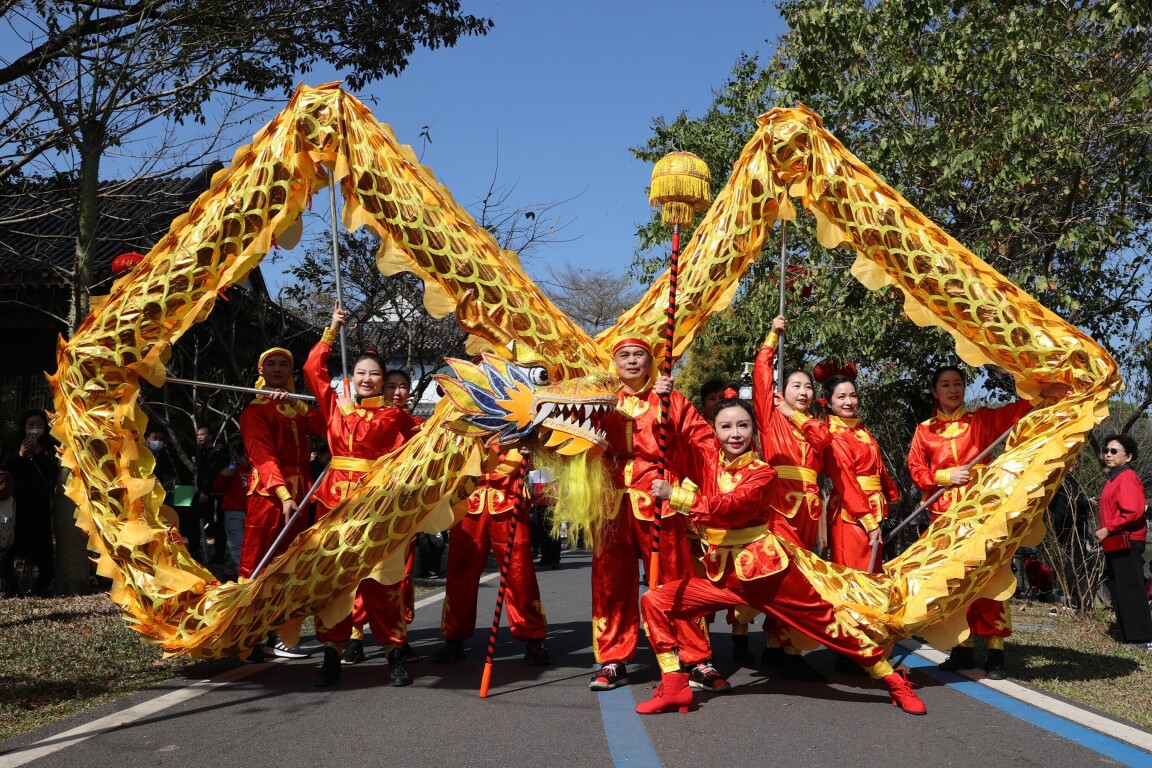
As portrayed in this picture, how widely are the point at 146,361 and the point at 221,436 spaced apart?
705 cm

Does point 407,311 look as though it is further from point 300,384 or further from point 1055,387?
point 1055,387

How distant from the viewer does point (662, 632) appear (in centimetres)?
512

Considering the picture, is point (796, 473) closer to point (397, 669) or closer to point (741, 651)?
point (741, 651)

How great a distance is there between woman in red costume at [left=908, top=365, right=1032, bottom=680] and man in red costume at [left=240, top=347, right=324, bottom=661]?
3.74 metres

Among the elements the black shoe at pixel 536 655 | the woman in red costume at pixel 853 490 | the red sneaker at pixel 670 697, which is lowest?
the red sneaker at pixel 670 697

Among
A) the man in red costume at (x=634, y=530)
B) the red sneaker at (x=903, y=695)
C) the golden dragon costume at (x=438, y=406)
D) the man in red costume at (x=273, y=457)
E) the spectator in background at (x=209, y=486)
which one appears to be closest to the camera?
the red sneaker at (x=903, y=695)

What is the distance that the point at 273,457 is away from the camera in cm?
632

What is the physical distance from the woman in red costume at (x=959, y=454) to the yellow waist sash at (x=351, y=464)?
3.25 meters

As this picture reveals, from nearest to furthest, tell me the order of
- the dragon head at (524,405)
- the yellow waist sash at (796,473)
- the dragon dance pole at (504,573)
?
the dragon head at (524,405), the dragon dance pole at (504,573), the yellow waist sash at (796,473)

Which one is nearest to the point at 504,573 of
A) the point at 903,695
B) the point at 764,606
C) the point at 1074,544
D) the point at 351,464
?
the point at 351,464

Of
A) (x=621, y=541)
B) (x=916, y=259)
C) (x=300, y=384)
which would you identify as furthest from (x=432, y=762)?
(x=300, y=384)

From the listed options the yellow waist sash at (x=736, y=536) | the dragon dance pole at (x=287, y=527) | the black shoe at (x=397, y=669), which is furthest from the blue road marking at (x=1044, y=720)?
the dragon dance pole at (x=287, y=527)

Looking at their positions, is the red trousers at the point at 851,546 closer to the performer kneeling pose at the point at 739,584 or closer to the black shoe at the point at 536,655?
the performer kneeling pose at the point at 739,584

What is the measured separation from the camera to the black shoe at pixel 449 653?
6363mm
